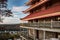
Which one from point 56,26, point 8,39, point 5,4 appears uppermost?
point 5,4

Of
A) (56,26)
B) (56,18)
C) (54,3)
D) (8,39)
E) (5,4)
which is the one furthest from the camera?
(5,4)

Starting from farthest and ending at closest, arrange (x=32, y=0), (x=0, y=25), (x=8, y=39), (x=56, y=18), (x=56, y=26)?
(x=0, y=25) → (x=8, y=39) → (x=32, y=0) → (x=56, y=18) → (x=56, y=26)

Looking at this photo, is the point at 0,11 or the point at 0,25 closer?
the point at 0,25

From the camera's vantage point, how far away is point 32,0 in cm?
2962

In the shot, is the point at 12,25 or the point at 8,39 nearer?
the point at 8,39

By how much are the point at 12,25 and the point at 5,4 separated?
6410mm

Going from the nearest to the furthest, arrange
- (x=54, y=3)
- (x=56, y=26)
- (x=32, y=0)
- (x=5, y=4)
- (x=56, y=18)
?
(x=56, y=26)
(x=56, y=18)
(x=54, y=3)
(x=32, y=0)
(x=5, y=4)

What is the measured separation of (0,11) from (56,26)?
44217 mm

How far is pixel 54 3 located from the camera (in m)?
19.5

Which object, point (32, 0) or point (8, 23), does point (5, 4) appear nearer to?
point (8, 23)

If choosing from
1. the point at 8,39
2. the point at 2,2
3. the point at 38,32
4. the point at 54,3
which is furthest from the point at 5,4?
the point at 54,3

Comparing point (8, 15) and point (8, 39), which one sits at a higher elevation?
point (8, 15)

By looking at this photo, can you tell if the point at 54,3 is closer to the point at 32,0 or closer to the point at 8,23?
the point at 32,0

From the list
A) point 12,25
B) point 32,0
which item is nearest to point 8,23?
point 12,25
